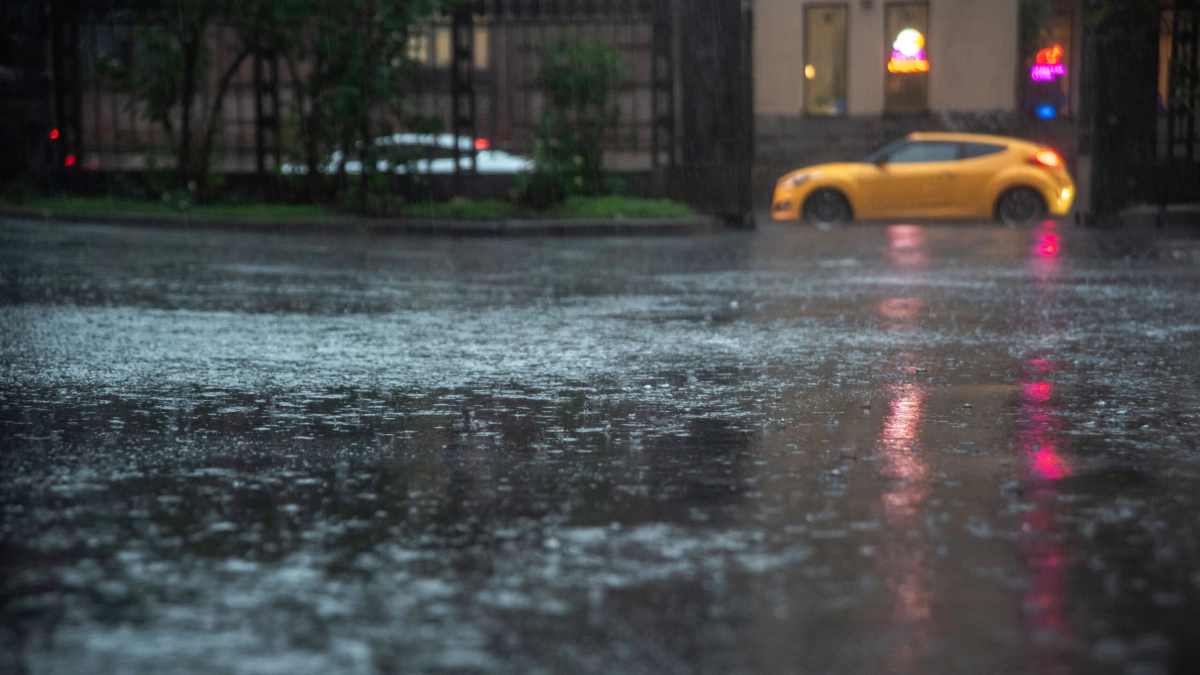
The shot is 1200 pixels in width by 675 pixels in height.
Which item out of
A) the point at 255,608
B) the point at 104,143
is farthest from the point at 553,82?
the point at 255,608

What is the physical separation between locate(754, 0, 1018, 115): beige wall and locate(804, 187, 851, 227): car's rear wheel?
938 cm

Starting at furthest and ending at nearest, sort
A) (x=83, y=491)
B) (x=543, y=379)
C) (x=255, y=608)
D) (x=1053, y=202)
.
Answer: (x=1053, y=202) → (x=543, y=379) → (x=83, y=491) → (x=255, y=608)

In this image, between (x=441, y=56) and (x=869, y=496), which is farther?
(x=441, y=56)

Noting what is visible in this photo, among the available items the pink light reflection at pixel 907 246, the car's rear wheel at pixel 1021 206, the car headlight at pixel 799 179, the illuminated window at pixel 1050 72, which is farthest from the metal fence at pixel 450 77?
the illuminated window at pixel 1050 72

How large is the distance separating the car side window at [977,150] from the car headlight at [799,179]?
2.25 metres

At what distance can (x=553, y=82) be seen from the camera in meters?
21.6

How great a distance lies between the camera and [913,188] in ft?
81.7

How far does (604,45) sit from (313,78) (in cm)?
400

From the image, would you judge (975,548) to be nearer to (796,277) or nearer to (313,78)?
(796,277)

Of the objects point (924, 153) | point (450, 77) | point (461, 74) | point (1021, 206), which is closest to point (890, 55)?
point (924, 153)

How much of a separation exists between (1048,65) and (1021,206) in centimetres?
1044

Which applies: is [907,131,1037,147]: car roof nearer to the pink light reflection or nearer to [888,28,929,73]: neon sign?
the pink light reflection

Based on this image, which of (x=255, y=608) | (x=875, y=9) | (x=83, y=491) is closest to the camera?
(x=255, y=608)

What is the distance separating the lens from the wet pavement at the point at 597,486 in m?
3.62
